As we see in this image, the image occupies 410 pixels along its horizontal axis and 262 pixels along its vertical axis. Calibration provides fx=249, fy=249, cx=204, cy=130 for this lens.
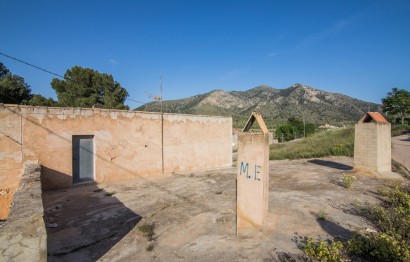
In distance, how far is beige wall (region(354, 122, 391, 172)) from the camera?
425 inches

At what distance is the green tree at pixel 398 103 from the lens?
3988 cm

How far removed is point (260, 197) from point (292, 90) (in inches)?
3373

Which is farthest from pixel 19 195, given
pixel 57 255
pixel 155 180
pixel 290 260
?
pixel 155 180

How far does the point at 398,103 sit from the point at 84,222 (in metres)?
49.6

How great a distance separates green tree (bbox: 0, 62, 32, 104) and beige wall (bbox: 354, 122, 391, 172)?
98.3 feet

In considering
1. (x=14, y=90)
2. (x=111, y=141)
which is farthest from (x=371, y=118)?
(x=14, y=90)

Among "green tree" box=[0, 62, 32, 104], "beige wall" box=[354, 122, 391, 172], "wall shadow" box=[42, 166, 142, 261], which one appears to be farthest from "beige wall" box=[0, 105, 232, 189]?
"green tree" box=[0, 62, 32, 104]

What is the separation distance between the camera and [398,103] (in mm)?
40875

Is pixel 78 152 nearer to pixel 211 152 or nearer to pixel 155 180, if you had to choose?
pixel 155 180

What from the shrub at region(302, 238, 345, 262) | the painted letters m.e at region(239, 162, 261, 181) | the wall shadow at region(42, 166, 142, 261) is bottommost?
the wall shadow at region(42, 166, 142, 261)

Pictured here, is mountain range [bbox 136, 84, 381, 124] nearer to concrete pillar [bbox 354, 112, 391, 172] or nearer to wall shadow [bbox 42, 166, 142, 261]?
concrete pillar [bbox 354, 112, 391, 172]

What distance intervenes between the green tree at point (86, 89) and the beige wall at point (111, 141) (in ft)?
59.5

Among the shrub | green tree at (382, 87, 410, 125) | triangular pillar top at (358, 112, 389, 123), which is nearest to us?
the shrub

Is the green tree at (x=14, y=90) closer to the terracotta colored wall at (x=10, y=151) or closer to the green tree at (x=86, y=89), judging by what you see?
the green tree at (x=86, y=89)
